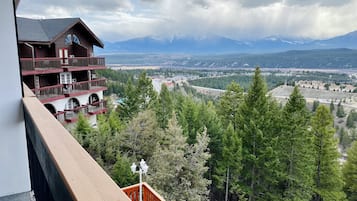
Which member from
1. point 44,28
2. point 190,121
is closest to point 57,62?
point 44,28

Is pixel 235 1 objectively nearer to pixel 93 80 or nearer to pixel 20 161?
pixel 93 80

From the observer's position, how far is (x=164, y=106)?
13.8 m

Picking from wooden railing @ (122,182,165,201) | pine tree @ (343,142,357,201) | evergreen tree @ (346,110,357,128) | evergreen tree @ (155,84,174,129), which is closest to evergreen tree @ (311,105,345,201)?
pine tree @ (343,142,357,201)

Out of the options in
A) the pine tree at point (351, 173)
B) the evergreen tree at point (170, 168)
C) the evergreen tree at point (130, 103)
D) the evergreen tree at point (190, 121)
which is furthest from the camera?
the evergreen tree at point (130, 103)

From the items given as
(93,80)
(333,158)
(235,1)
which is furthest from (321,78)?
(93,80)

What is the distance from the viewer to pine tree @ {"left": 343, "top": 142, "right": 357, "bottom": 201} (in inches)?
419

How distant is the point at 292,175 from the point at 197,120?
4.22 metres

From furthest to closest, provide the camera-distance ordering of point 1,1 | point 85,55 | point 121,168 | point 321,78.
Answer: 1. point 321,78
2. point 85,55
3. point 121,168
4. point 1,1

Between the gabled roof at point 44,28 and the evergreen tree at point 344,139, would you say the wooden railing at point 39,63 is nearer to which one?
the gabled roof at point 44,28

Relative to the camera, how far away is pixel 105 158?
8.28m

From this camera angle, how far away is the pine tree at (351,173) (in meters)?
10.6

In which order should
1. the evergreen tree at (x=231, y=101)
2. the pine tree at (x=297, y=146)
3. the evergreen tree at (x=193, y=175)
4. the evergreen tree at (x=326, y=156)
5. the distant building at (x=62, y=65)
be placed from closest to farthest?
the evergreen tree at (x=193, y=175)
the distant building at (x=62, y=65)
the pine tree at (x=297, y=146)
the evergreen tree at (x=326, y=156)
the evergreen tree at (x=231, y=101)

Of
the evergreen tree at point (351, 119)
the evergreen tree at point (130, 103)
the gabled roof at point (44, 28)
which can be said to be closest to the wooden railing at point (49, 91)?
the gabled roof at point (44, 28)

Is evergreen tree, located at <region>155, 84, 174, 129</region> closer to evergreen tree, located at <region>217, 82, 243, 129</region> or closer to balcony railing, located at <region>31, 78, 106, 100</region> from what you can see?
evergreen tree, located at <region>217, 82, 243, 129</region>
